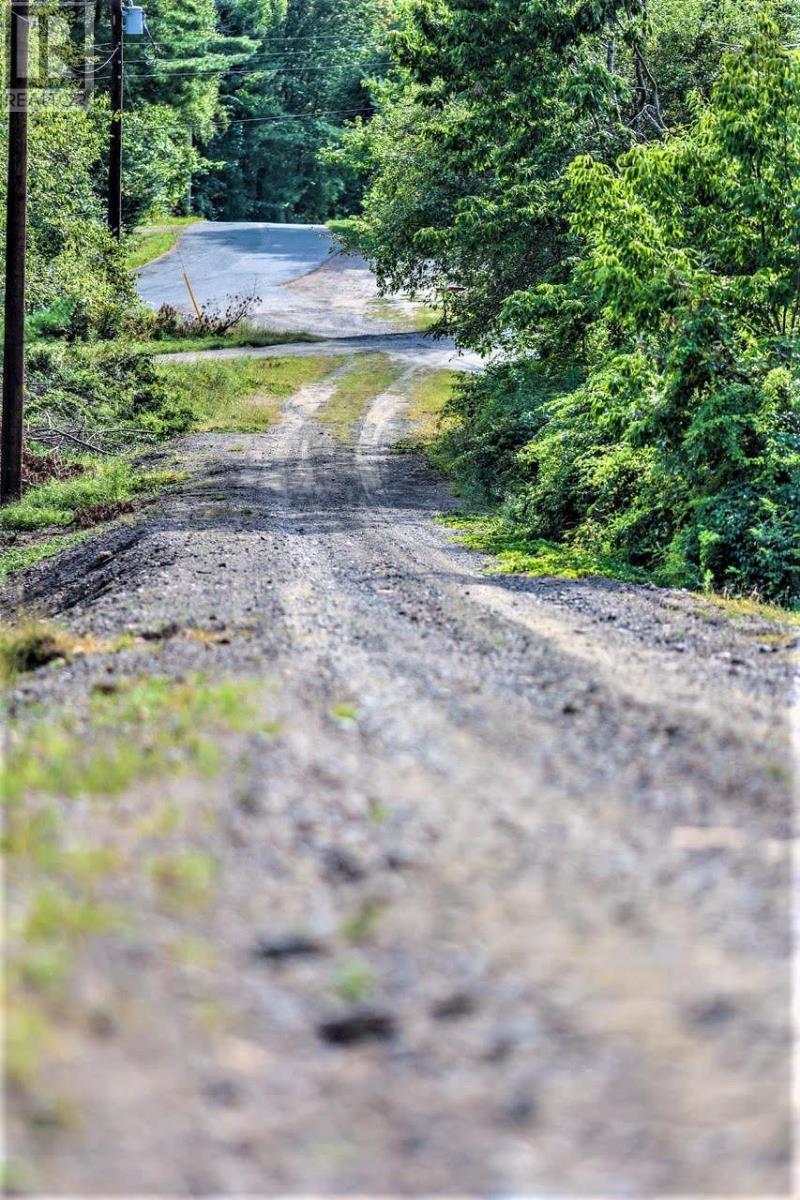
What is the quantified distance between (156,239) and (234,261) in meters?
5.56

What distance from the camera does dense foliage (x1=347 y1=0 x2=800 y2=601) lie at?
1383cm

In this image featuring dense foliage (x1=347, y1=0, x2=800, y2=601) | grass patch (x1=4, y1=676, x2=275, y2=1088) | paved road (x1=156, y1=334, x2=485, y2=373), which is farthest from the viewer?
paved road (x1=156, y1=334, x2=485, y2=373)

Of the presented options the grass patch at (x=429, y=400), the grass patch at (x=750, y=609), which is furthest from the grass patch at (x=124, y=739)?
the grass patch at (x=429, y=400)

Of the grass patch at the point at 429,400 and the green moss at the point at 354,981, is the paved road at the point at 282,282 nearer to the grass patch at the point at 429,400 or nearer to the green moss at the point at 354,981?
the grass patch at the point at 429,400

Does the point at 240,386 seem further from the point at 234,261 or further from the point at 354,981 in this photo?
the point at 354,981

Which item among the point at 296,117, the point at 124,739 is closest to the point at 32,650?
the point at 124,739

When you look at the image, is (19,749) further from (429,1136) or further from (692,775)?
(429,1136)

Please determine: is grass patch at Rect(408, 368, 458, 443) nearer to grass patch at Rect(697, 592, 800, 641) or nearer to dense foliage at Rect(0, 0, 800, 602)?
dense foliage at Rect(0, 0, 800, 602)

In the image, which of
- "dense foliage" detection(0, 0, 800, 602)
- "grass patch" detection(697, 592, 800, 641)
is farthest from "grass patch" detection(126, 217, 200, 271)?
"grass patch" detection(697, 592, 800, 641)

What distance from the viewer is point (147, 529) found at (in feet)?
56.7

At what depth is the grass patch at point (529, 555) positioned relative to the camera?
13898mm

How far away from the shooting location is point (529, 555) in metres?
→ 15.4

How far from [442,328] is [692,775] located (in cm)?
2175

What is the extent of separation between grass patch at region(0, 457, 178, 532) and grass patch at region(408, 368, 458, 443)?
7322mm
